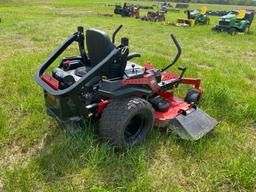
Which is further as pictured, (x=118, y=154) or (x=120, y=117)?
(x=118, y=154)

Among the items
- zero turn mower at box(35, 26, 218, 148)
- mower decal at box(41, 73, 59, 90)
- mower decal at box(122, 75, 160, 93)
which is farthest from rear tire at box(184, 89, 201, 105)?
mower decal at box(41, 73, 59, 90)

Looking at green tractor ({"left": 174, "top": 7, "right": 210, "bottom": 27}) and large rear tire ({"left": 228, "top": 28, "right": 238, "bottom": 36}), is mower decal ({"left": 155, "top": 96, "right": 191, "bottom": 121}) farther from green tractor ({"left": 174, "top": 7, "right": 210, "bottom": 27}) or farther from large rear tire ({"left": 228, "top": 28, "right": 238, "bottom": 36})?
green tractor ({"left": 174, "top": 7, "right": 210, "bottom": 27})

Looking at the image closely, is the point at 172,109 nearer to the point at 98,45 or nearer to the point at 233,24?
the point at 98,45

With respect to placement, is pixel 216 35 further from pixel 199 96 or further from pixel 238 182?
pixel 238 182

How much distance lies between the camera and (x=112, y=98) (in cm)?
308

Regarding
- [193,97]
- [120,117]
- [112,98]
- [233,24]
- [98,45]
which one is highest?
[98,45]

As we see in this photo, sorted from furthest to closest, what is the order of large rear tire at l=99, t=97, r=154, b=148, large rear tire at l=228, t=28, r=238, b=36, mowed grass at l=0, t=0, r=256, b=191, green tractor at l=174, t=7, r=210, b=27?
1. green tractor at l=174, t=7, r=210, b=27
2. large rear tire at l=228, t=28, r=238, b=36
3. large rear tire at l=99, t=97, r=154, b=148
4. mowed grass at l=0, t=0, r=256, b=191

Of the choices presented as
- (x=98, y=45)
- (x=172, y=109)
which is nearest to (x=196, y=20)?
(x=172, y=109)

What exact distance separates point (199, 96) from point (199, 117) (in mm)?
701

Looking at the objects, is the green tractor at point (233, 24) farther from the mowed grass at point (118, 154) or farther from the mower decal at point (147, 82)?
the mower decal at point (147, 82)

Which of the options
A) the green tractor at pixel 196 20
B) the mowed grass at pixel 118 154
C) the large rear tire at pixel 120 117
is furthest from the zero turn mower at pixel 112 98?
the green tractor at pixel 196 20

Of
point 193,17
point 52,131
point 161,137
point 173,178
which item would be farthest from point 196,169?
point 193,17

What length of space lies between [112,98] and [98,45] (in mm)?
642

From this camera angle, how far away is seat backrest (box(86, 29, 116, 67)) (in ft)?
10.4
